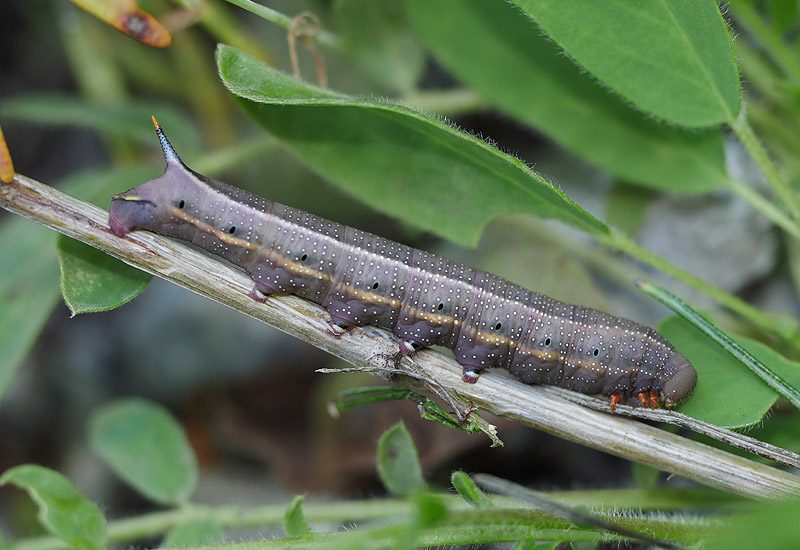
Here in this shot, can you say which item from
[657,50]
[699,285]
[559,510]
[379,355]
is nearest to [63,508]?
[379,355]

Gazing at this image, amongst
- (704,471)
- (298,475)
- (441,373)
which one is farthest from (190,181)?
(298,475)

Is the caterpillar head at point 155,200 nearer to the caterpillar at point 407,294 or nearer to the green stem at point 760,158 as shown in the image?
the caterpillar at point 407,294

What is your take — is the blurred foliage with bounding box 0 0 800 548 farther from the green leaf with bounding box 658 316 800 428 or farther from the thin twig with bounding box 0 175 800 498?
the thin twig with bounding box 0 175 800 498

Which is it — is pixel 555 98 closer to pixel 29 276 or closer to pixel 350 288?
pixel 350 288

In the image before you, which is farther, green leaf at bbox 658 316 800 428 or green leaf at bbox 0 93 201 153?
green leaf at bbox 0 93 201 153

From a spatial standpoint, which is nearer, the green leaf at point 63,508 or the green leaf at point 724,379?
the green leaf at point 724,379

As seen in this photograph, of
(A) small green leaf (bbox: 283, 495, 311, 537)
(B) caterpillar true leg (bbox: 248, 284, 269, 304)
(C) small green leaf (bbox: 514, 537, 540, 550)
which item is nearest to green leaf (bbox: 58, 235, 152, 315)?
(B) caterpillar true leg (bbox: 248, 284, 269, 304)

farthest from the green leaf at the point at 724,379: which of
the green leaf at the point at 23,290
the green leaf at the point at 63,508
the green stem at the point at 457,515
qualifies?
the green leaf at the point at 23,290
